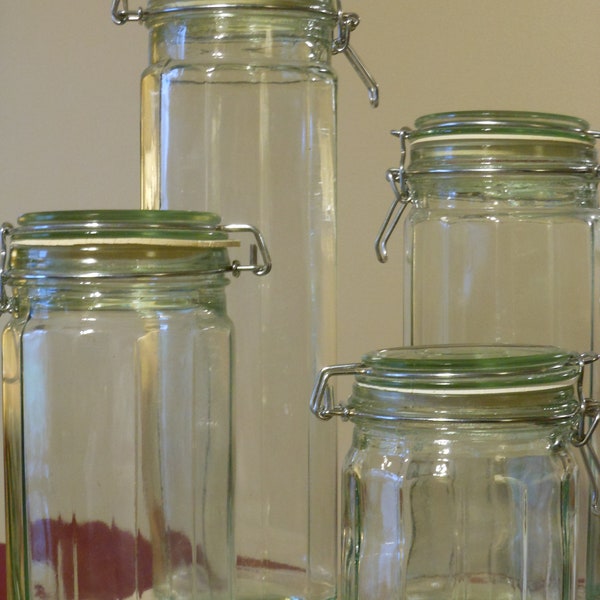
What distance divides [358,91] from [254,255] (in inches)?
18.0

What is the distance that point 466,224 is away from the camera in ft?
1.89

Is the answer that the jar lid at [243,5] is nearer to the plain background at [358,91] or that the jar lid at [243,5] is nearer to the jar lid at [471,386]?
the jar lid at [471,386]

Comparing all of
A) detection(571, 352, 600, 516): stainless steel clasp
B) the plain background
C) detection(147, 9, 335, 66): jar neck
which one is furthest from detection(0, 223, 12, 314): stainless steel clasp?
the plain background

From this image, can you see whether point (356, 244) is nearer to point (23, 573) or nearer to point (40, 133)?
point (40, 133)

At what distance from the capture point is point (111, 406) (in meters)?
0.50

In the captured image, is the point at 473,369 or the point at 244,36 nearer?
the point at 473,369

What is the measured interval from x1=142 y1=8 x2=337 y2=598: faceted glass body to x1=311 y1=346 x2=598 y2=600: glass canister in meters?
0.09

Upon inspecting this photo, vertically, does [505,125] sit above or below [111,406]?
above

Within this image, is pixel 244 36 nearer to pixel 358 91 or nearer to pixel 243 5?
pixel 243 5

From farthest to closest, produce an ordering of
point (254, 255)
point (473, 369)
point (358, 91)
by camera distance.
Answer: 1. point (358, 91)
2. point (254, 255)
3. point (473, 369)

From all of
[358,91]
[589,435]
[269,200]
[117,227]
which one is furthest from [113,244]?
[358,91]

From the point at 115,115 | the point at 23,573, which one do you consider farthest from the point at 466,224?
the point at 115,115

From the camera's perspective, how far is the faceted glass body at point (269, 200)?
56cm

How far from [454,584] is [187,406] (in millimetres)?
143
